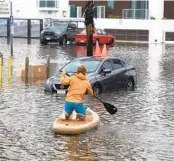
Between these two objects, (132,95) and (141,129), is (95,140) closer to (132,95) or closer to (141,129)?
(141,129)

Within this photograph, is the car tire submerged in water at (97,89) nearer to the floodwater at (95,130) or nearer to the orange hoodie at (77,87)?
the floodwater at (95,130)

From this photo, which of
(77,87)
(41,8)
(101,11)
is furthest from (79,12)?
(77,87)

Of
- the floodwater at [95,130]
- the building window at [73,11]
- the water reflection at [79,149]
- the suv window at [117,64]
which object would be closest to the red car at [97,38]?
the building window at [73,11]

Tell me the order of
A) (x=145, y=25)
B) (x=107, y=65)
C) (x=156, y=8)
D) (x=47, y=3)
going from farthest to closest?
(x=47, y=3)
(x=156, y=8)
(x=145, y=25)
(x=107, y=65)

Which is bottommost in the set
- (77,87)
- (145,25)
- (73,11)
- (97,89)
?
(97,89)

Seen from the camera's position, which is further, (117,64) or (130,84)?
(130,84)

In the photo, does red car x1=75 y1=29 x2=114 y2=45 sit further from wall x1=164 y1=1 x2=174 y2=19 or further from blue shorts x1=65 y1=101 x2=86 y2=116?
blue shorts x1=65 y1=101 x2=86 y2=116

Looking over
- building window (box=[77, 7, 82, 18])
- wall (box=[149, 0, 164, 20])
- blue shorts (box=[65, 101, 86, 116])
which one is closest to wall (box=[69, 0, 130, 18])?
building window (box=[77, 7, 82, 18])

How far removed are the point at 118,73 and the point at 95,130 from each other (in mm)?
8024

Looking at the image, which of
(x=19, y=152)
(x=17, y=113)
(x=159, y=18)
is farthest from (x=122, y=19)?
(x=19, y=152)

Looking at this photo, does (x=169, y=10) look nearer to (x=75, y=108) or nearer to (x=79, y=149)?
(x=75, y=108)

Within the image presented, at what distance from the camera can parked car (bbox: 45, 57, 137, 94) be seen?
67.5ft

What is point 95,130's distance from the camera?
14.1 m

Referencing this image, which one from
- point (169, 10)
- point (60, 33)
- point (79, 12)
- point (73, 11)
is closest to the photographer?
point (60, 33)
